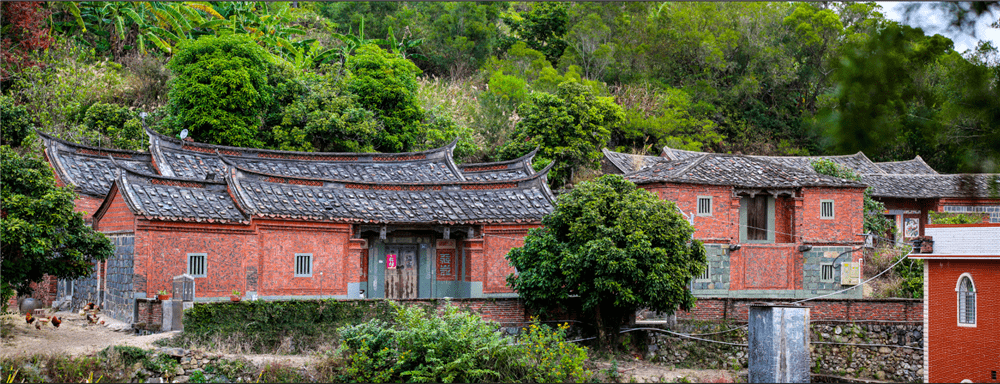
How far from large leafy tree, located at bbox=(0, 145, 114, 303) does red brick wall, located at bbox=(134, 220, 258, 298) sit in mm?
1681

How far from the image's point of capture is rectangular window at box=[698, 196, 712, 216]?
2166 cm

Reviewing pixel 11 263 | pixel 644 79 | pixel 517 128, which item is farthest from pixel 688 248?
pixel 644 79

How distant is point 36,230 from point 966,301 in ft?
59.1

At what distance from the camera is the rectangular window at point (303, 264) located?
18578 mm

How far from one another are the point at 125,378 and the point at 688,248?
37.6 ft

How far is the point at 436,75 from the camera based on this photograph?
46.9 m

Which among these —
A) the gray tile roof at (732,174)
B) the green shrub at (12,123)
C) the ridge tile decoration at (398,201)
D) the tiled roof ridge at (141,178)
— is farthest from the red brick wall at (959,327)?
the green shrub at (12,123)

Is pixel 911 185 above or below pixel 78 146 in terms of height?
below

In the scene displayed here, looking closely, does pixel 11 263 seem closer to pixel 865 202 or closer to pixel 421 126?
pixel 421 126

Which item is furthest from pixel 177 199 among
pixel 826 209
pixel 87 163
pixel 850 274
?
pixel 850 274

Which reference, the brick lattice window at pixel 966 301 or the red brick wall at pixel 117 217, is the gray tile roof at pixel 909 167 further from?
the red brick wall at pixel 117 217

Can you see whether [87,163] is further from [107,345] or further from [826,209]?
[826,209]

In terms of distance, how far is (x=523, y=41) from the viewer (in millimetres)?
44906

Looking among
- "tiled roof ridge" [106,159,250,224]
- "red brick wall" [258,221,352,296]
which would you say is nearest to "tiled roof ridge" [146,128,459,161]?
"tiled roof ridge" [106,159,250,224]
